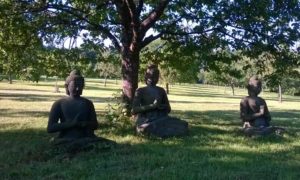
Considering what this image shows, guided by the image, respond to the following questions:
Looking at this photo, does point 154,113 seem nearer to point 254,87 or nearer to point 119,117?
point 119,117

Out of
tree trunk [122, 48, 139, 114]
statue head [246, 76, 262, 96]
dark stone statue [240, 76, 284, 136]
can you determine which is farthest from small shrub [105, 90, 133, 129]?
statue head [246, 76, 262, 96]

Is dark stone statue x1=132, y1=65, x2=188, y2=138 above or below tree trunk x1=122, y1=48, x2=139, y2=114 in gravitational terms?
below

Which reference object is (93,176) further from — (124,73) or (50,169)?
(124,73)

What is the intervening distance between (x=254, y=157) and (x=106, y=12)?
8.62 meters

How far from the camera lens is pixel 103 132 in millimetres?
13266

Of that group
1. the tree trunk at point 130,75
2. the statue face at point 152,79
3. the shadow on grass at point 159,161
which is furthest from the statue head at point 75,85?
the tree trunk at point 130,75

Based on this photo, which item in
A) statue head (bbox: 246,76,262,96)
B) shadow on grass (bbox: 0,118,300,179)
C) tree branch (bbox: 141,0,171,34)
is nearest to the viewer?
shadow on grass (bbox: 0,118,300,179)

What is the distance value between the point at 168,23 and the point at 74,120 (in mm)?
8734

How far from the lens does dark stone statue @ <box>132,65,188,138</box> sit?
1237 cm

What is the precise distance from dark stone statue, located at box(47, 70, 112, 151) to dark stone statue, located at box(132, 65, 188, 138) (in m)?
2.28

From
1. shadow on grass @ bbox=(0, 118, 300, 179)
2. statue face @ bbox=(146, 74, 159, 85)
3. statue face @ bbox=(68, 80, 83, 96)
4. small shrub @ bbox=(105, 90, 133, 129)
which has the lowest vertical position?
shadow on grass @ bbox=(0, 118, 300, 179)

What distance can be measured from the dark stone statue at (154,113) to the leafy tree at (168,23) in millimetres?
2601

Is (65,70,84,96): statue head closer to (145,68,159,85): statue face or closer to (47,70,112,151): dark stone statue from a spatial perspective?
(47,70,112,151): dark stone statue

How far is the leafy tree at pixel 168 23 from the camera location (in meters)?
14.3
